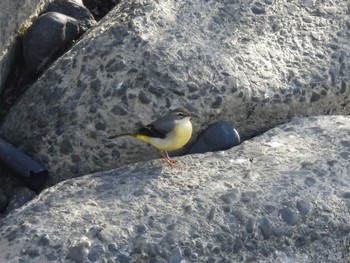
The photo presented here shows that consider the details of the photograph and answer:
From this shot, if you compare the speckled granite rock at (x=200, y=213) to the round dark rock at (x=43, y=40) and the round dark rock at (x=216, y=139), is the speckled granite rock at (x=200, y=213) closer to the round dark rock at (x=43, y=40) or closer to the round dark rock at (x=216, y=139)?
the round dark rock at (x=216, y=139)

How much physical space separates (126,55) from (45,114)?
2.52ft

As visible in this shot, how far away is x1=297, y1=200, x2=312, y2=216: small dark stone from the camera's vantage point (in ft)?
17.4

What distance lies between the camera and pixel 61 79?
6457 millimetres

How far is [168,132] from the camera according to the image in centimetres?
580

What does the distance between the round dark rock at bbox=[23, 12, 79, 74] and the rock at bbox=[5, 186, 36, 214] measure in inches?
52.1

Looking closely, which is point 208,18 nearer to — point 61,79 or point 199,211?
point 61,79

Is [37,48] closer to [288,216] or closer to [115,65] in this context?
[115,65]

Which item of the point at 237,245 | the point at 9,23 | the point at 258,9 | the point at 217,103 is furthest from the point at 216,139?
the point at 9,23

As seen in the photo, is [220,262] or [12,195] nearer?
[220,262]

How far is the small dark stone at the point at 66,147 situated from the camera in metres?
6.22

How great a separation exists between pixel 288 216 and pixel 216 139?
3.56 feet

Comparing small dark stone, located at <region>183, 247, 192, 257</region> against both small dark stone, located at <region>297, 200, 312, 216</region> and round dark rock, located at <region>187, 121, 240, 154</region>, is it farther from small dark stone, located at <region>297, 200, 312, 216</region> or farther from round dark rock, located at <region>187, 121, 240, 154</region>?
round dark rock, located at <region>187, 121, 240, 154</region>

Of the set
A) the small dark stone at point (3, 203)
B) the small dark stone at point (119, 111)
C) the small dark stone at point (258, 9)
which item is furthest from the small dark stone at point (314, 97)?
the small dark stone at point (3, 203)

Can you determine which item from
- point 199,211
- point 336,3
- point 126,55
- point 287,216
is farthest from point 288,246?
point 336,3
